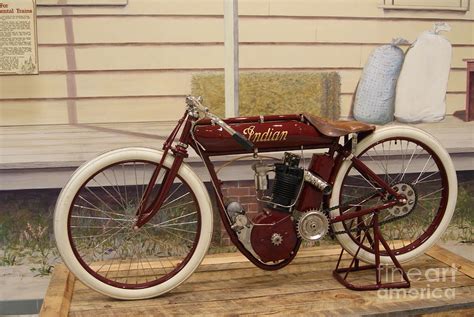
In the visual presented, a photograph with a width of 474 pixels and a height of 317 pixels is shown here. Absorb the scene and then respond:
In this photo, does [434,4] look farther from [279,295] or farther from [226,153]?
[279,295]

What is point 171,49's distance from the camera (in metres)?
3.35

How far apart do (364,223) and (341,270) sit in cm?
28

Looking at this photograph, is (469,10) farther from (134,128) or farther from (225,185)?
(134,128)

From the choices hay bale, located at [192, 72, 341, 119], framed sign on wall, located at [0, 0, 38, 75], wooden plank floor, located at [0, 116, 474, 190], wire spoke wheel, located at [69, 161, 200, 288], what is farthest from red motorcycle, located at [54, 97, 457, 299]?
framed sign on wall, located at [0, 0, 38, 75]

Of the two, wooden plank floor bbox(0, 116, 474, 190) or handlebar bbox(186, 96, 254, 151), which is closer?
handlebar bbox(186, 96, 254, 151)

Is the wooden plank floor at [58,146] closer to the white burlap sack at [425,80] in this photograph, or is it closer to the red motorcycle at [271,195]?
the red motorcycle at [271,195]

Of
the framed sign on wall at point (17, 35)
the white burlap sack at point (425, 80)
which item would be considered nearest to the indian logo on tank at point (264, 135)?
the white burlap sack at point (425, 80)

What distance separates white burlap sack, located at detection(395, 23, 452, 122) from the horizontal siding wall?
0.19 feet

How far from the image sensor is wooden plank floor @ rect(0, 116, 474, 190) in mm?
3148

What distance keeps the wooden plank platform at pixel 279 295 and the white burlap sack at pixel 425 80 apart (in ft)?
3.16

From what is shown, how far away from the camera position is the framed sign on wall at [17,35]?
3084mm

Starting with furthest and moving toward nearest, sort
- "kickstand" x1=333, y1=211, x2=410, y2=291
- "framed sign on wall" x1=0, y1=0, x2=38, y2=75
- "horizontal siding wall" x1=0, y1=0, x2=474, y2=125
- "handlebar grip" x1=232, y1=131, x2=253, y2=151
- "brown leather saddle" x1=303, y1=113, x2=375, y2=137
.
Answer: "horizontal siding wall" x1=0, y1=0, x2=474, y2=125, "framed sign on wall" x1=0, y1=0, x2=38, y2=75, "kickstand" x1=333, y1=211, x2=410, y2=291, "brown leather saddle" x1=303, y1=113, x2=375, y2=137, "handlebar grip" x1=232, y1=131, x2=253, y2=151
